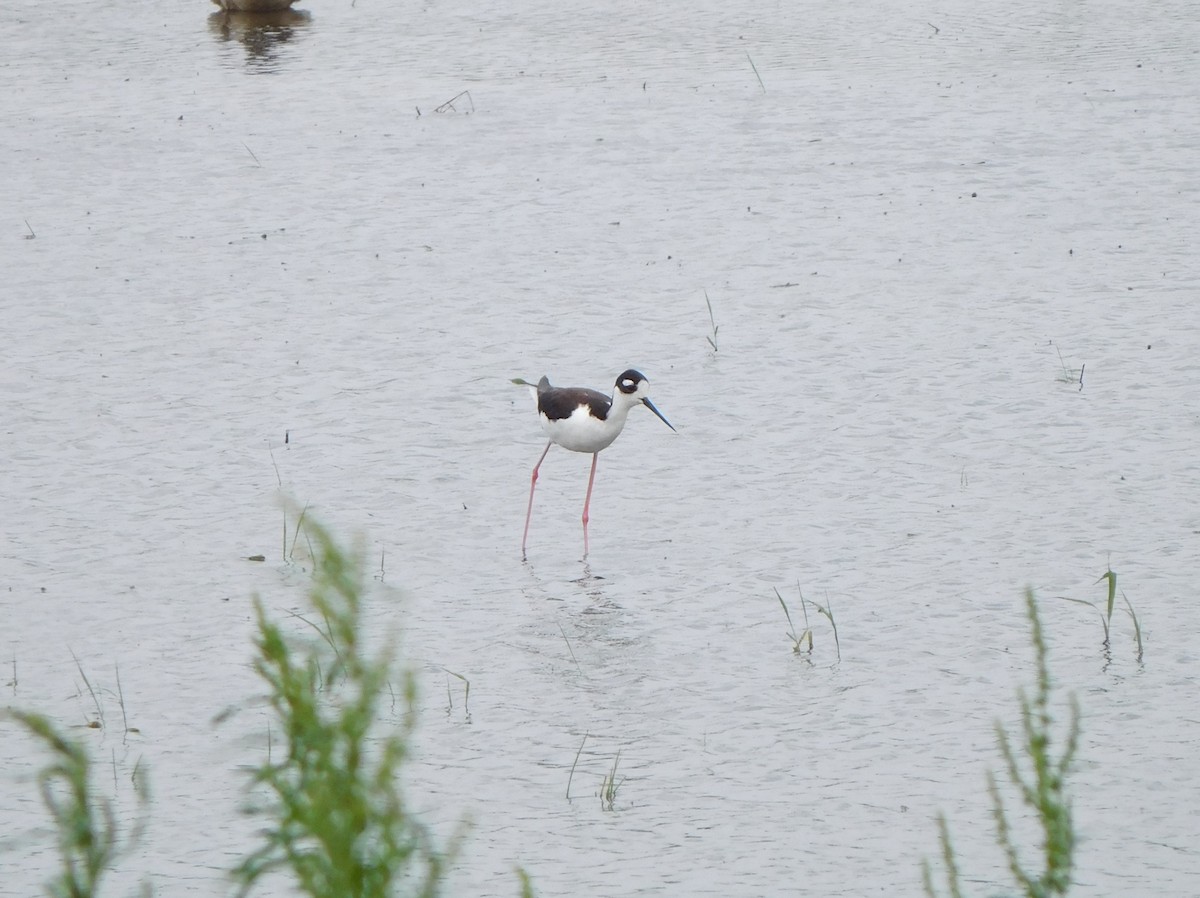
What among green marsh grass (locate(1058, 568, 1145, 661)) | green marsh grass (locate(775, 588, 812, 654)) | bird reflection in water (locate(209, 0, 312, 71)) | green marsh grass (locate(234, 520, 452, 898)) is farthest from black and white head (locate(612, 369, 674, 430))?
bird reflection in water (locate(209, 0, 312, 71))

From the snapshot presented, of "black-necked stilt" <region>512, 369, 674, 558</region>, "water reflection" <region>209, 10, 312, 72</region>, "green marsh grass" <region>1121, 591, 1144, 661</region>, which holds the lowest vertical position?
"green marsh grass" <region>1121, 591, 1144, 661</region>

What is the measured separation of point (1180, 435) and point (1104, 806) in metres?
4.08

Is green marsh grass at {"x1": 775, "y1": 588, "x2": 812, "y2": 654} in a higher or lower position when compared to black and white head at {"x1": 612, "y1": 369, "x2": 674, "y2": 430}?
lower

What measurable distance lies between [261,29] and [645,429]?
1345 centimetres

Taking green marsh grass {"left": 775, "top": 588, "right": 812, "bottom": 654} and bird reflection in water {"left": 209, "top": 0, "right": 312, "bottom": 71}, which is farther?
bird reflection in water {"left": 209, "top": 0, "right": 312, "bottom": 71}

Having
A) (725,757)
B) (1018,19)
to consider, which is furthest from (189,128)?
(725,757)

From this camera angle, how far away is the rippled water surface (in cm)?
695

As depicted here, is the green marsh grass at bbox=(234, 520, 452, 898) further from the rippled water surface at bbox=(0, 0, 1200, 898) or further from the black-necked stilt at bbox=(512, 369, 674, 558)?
the black-necked stilt at bbox=(512, 369, 674, 558)

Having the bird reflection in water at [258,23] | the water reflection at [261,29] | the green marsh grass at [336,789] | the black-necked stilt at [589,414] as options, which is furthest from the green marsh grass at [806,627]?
the bird reflection in water at [258,23]

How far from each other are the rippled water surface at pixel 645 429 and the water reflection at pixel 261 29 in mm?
1276

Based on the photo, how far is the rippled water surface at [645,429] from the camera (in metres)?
6.95

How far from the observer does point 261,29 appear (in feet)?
74.2

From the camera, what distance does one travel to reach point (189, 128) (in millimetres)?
17922

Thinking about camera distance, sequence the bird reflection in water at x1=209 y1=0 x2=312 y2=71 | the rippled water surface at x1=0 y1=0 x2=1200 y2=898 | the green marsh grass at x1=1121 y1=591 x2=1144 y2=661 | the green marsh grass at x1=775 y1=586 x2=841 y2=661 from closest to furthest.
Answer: the rippled water surface at x1=0 y1=0 x2=1200 y2=898, the green marsh grass at x1=1121 y1=591 x2=1144 y2=661, the green marsh grass at x1=775 y1=586 x2=841 y2=661, the bird reflection in water at x1=209 y1=0 x2=312 y2=71
